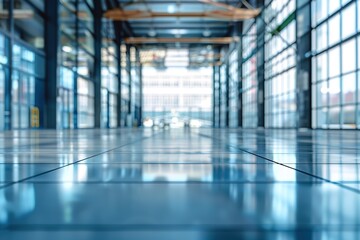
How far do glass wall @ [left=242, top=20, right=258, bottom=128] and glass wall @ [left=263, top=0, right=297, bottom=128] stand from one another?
11.5ft

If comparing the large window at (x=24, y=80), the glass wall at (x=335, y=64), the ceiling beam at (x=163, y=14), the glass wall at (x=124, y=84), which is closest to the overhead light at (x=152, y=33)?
the glass wall at (x=124, y=84)

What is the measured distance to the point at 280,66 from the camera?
25859 millimetres

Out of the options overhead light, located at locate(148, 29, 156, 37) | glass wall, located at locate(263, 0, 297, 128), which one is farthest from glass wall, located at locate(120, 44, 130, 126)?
glass wall, located at locate(263, 0, 297, 128)

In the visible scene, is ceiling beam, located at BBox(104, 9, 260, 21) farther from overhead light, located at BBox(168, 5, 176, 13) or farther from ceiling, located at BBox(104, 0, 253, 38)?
overhead light, located at BBox(168, 5, 176, 13)

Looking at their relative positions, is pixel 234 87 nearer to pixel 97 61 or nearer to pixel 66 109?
pixel 97 61

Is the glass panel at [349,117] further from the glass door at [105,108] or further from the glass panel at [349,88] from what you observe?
the glass door at [105,108]

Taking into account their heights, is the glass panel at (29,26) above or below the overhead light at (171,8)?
below

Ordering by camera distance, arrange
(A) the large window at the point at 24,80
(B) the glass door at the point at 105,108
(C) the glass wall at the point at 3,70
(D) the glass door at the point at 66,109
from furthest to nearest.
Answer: (B) the glass door at the point at 105,108 < (D) the glass door at the point at 66,109 < (A) the large window at the point at 24,80 < (C) the glass wall at the point at 3,70

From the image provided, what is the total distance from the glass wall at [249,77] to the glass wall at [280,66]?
11.5 feet

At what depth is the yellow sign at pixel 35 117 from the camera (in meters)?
20.4

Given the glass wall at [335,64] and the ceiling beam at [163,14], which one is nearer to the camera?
the glass wall at [335,64]

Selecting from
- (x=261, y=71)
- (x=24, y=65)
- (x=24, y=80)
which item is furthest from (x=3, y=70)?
(x=261, y=71)

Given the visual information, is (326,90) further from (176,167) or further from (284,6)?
(176,167)

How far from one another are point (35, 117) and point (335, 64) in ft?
49.5
